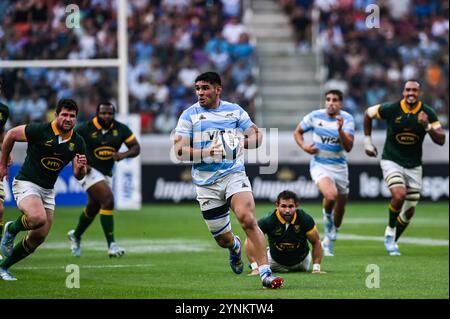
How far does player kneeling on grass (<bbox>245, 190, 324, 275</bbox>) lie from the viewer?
1359 cm

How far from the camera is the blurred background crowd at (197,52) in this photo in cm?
2589

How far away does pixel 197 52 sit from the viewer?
102 ft

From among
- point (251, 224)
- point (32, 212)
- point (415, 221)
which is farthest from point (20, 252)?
point (415, 221)

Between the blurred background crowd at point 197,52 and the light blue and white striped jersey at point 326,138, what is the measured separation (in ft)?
30.4

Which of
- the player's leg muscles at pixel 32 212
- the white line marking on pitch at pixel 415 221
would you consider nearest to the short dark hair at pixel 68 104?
the player's leg muscles at pixel 32 212

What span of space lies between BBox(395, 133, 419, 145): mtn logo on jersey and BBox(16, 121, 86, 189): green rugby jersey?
590 cm

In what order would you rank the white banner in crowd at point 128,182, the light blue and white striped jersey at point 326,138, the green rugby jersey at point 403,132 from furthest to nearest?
1. the white banner in crowd at point 128,182
2. the light blue and white striped jersey at point 326,138
3. the green rugby jersey at point 403,132

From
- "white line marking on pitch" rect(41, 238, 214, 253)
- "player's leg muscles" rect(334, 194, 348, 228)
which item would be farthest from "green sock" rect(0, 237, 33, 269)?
"player's leg muscles" rect(334, 194, 348, 228)

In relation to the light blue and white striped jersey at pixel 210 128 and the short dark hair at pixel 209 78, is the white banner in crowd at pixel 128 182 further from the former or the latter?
the short dark hair at pixel 209 78

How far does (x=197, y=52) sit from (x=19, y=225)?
59.0ft

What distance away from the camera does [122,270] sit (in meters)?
14.7
